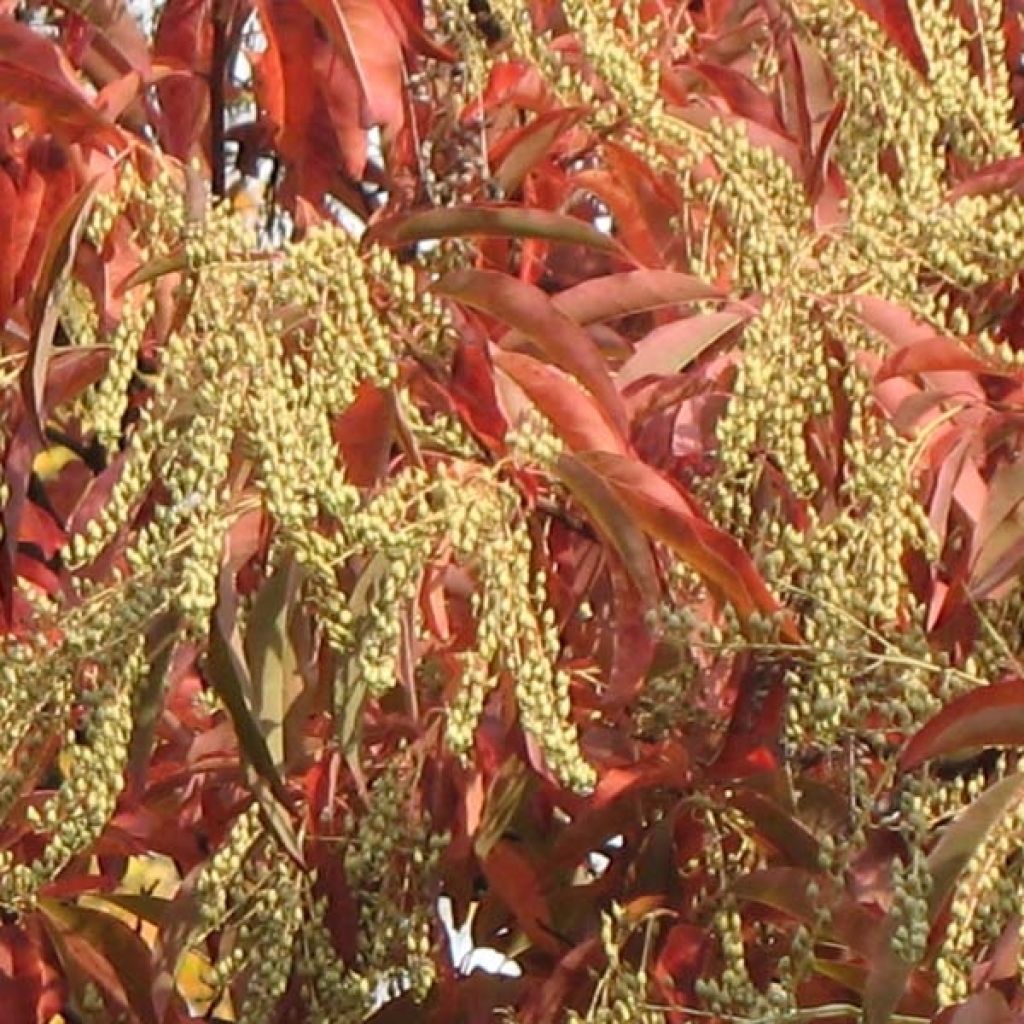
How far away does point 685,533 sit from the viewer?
1.80 meters

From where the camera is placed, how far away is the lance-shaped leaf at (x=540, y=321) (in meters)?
1.85

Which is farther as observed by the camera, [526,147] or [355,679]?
[526,147]

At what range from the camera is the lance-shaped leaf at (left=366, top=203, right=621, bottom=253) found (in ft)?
6.04

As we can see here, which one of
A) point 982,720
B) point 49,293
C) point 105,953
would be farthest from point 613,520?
point 105,953

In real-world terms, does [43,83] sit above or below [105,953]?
above

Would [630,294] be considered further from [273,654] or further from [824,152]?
[273,654]

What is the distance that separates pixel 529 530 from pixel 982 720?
0.35 meters

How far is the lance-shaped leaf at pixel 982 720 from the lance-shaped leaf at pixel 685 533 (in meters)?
0.15

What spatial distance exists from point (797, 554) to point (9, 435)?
1.82 feet

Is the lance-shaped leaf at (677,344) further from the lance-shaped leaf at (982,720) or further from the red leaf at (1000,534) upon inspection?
the lance-shaped leaf at (982,720)

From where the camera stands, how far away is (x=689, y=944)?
204 cm

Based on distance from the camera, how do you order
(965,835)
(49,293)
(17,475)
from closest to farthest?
(965,835)
(49,293)
(17,475)

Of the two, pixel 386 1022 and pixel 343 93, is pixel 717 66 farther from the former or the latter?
pixel 386 1022

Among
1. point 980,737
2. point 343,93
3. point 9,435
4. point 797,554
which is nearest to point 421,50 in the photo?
point 343,93
